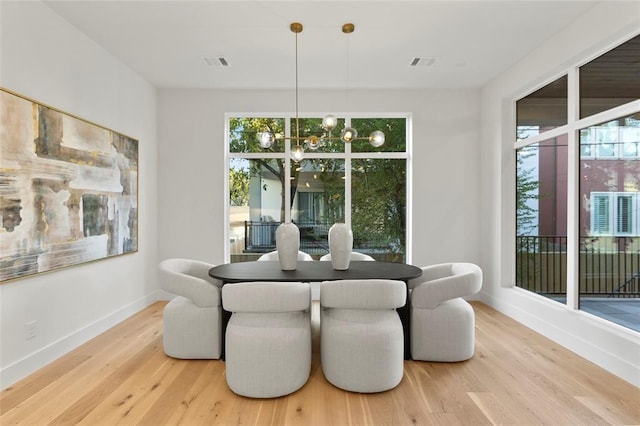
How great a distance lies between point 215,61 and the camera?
3.97 metres

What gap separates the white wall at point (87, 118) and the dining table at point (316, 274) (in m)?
1.40

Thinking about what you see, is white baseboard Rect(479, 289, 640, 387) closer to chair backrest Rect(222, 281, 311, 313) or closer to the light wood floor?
the light wood floor

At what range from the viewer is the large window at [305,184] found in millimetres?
5109

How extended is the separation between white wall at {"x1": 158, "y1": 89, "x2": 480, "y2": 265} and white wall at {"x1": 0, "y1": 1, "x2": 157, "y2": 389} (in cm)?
36

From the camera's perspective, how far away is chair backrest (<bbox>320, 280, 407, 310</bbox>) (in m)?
2.41

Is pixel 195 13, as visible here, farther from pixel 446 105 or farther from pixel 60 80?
pixel 446 105

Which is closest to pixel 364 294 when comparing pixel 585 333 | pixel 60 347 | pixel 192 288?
pixel 192 288

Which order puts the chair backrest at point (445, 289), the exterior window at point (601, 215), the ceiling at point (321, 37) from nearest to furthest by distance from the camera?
1. the chair backrest at point (445, 289)
2. the ceiling at point (321, 37)
3. the exterior window at point (601, 215)

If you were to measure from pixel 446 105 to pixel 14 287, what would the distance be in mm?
5280

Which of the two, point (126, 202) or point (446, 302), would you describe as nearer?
point (446, 302)

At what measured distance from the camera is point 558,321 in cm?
339

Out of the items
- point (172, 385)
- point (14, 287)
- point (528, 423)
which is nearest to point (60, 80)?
point (14, 287)

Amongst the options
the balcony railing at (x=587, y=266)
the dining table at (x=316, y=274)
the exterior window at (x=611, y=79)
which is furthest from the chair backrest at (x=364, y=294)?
the exterior window at (x=611, y=79)

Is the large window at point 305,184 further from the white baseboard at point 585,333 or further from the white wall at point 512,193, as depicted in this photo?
the white baseboard at point 585,333
